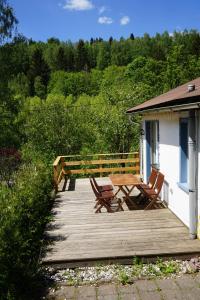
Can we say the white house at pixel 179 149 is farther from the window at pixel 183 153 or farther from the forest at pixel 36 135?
the forest at pixel 36 135

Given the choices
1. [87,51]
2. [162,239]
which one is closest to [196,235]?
Answer: [162,239]

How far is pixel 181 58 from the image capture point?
30047mm

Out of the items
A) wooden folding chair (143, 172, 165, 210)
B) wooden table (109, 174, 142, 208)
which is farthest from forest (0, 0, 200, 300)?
wooden folding chair (143, 172, 165, 210)

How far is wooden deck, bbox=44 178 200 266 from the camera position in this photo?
5.34 metres

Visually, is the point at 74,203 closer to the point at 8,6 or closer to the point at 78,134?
the point at 78,134

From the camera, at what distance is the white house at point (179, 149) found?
18.7ft

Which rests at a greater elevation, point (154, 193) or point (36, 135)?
point (36, 135)

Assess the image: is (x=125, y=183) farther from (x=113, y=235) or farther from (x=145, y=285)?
(x=145, y=285)

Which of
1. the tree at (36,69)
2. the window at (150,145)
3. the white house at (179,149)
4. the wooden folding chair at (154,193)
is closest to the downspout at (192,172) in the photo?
the white house at (179,149)

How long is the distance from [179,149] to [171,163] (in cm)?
80

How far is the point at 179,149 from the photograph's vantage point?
706 centimetres

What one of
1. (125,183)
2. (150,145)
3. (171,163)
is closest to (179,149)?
(171,163)

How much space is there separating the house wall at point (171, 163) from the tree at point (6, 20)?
13092mm

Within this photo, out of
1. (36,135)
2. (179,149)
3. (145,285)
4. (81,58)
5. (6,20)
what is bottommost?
(145,285)
